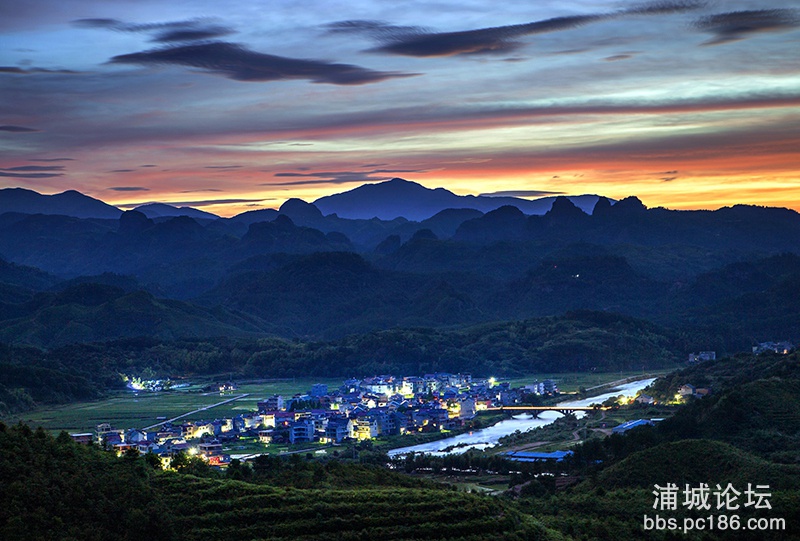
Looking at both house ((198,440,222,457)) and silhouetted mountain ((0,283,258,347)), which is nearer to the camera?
house ((198,440,222,457))

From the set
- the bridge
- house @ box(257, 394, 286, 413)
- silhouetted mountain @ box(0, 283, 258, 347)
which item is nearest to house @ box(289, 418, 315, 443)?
house @ box(257, 394, 286, 413)

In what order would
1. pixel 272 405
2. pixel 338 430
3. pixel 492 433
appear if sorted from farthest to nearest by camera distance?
pixel 272 405 → pixel 338 430 → pixel 492 433

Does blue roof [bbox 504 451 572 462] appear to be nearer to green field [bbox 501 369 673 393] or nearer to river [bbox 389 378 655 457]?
river [bbox 389 378 655 457]

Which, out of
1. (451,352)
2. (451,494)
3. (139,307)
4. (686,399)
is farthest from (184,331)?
(451,494)

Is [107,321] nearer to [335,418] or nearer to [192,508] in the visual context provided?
[335,418]

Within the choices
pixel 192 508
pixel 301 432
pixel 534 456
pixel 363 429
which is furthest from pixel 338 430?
pixel 192 508

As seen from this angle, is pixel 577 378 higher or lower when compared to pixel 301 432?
higher

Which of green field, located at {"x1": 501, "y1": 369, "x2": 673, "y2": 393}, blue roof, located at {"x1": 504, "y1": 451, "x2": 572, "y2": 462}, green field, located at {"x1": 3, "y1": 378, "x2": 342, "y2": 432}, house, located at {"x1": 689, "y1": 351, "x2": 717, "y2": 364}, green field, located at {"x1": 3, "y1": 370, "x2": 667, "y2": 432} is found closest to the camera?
blue roof, located at {"x1": 504, "y1": 451, "x2": 572, "y2": 462}
